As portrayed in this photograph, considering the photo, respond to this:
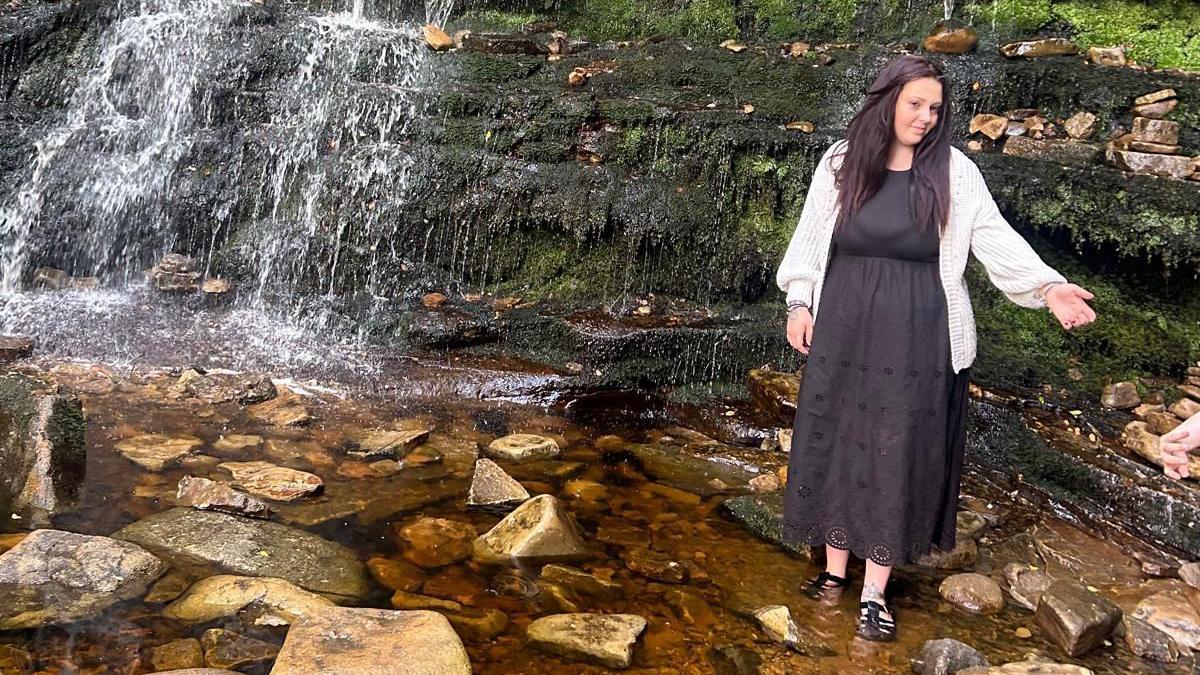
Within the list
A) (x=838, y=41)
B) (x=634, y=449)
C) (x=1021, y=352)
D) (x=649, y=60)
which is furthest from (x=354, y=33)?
(x=1021, y=352)

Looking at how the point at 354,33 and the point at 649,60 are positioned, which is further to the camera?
the point at 354,33

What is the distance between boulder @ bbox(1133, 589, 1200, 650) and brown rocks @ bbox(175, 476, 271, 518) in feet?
11.9

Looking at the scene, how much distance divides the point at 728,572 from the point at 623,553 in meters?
0.46

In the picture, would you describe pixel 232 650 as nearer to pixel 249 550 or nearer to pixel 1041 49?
pixel 249 550

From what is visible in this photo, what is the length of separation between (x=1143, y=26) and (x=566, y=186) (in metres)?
5.33

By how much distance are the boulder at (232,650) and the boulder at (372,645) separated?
0.11 m

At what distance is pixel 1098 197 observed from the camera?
18.0ft

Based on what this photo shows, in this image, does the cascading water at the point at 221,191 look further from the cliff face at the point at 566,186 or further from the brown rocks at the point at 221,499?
the brown rocks at the point at 221,499

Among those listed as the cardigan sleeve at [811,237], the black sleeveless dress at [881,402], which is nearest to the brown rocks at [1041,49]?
the cardigan sleeve at [811,237]

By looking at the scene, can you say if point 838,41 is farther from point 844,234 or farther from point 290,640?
point 290,640

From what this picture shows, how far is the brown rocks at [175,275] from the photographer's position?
6883 millimetres

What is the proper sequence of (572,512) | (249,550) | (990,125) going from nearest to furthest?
(249,550) < (572,512) < (990,125)

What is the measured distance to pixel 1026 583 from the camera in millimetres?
3455

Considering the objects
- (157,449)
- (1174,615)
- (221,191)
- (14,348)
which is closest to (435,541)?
(157,449)
